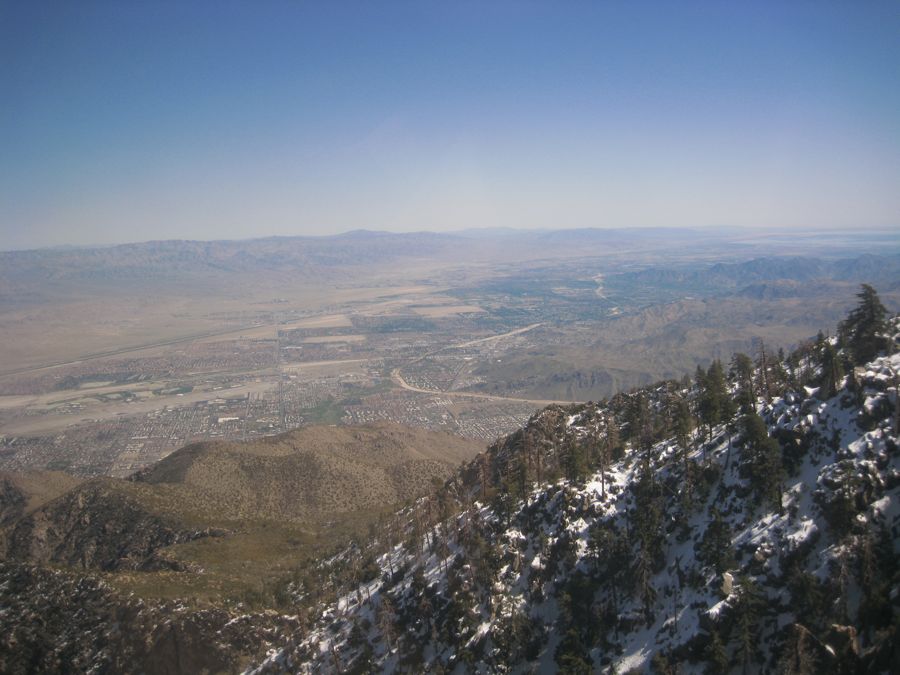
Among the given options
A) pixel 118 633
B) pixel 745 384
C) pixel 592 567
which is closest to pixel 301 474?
pixel 118 633

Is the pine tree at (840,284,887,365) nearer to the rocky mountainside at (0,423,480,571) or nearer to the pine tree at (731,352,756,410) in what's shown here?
the pine tree at (731,352,756,410)

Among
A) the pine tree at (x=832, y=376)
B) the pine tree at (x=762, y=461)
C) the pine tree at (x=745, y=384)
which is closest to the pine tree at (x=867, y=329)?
the pine tree at (x=832, y=376)

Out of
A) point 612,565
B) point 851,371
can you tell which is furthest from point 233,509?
point 851,371

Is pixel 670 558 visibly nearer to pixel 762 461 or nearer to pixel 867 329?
pixel 762 461

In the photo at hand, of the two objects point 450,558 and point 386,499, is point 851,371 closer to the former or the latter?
point 450,558

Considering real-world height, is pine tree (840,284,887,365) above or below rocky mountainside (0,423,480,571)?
above

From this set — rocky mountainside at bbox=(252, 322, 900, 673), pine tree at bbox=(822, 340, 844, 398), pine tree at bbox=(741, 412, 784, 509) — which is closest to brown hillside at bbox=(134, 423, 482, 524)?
rocky mountainside at bbox=(252, 322, 900, 673)

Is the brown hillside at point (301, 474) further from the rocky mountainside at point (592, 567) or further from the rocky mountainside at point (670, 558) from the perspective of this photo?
the rocky mountainside at point (670, 558)
